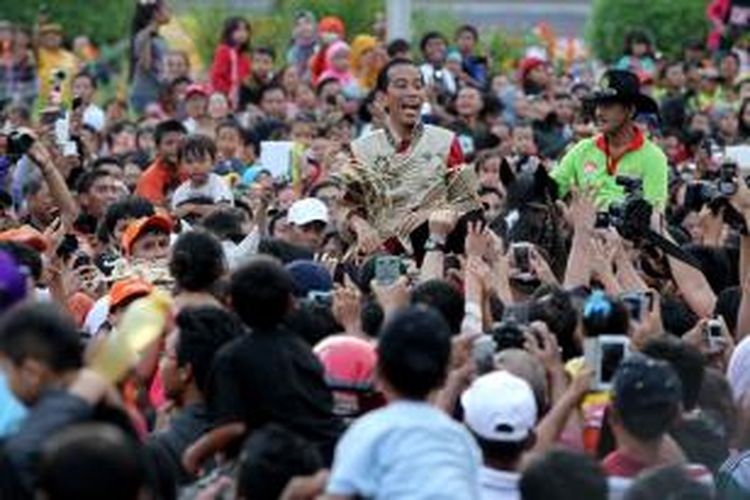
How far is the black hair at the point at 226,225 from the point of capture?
1427 centimetres

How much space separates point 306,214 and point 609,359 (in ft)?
18.7

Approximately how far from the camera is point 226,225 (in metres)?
14.3

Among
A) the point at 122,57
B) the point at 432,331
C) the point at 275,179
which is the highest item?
the point at 432,331

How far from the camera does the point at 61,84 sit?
19.1m

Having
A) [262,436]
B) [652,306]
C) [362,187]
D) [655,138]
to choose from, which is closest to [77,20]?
[655,138]

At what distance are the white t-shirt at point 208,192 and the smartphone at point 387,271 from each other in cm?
438

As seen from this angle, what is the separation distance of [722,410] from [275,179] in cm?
743

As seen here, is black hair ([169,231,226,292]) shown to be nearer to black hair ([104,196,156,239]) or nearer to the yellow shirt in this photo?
black hair ([104,196,156,239])

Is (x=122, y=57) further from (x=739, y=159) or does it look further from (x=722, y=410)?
(x=722, y=410)

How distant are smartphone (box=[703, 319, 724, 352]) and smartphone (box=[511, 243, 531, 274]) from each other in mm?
1285

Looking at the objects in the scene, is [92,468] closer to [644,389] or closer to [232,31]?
[644,389]

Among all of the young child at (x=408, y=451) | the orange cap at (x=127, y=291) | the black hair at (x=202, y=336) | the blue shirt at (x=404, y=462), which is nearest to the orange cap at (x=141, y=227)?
the orange cap at (x=127, y=291)

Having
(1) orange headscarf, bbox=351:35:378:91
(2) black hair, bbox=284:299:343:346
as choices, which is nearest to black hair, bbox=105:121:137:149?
(1) orange headscarf, bbox=351:35:378:91

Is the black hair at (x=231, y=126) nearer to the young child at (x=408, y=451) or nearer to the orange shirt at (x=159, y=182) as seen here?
the orange shirt at (x=159, y=182)
